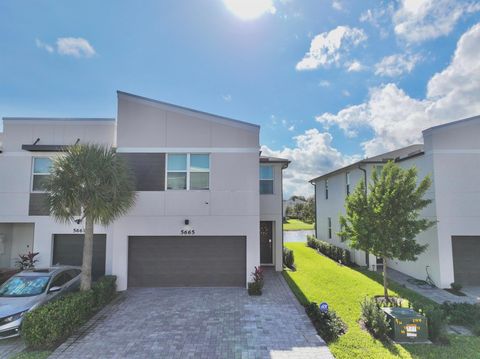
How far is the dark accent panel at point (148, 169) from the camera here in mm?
10812

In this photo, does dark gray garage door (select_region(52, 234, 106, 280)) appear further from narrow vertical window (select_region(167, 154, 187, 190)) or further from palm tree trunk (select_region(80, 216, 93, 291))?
narrow vertical window (select_region(167, 154, 187, 190))

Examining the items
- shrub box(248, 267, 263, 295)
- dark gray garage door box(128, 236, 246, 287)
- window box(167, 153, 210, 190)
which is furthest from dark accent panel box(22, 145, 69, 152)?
shrub box(248, 267, 263, 295)

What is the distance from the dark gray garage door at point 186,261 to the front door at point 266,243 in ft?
12.7

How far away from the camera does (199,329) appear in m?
7.02

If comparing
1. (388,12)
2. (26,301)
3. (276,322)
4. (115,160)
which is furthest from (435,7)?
(26,301)

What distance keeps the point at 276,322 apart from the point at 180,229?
528 centimetres

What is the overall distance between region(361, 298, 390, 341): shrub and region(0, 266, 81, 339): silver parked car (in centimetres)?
912

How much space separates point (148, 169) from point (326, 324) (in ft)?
28.3

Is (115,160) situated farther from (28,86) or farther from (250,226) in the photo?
(28,86)

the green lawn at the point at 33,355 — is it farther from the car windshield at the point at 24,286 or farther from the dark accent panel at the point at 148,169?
the dark accent panel at the point at 148,169

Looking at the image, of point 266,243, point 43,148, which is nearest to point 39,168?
point 43,148

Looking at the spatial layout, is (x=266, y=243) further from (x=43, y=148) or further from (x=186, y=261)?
(x=43, y=148)

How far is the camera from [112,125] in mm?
11727

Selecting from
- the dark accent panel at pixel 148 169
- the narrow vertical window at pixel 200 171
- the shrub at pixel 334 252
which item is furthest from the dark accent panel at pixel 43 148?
the shrub at pixel 334 252
